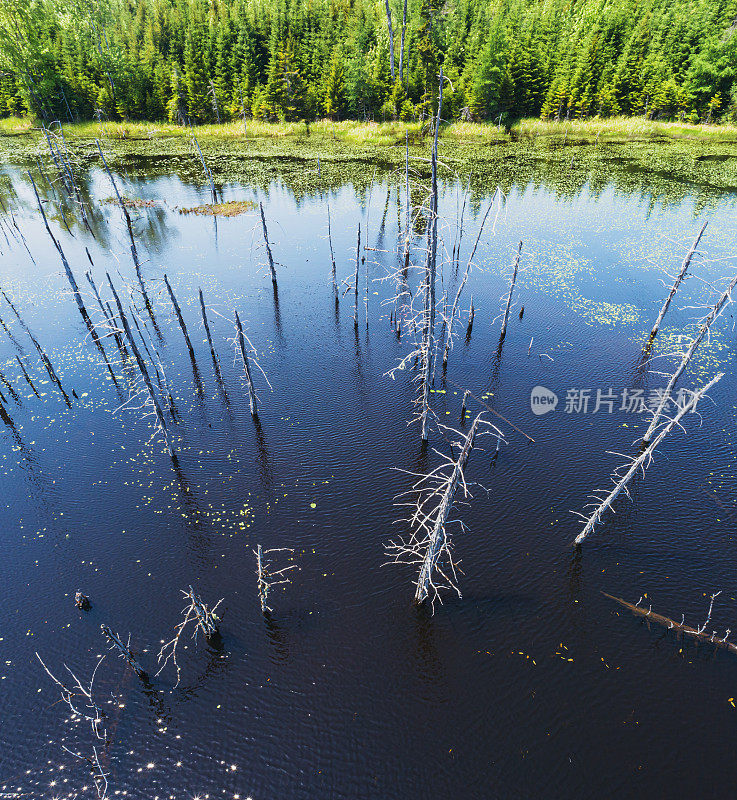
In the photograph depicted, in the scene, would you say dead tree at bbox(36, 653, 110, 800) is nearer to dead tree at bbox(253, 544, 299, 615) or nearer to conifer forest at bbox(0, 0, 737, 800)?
conifer forest at bbox(0, 0, 737, 800)

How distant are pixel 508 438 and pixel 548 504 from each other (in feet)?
19.2

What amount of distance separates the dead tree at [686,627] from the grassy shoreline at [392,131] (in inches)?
4438

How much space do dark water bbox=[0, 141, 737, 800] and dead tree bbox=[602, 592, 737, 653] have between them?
18.6 inches

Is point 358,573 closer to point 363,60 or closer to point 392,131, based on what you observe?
point 392,131

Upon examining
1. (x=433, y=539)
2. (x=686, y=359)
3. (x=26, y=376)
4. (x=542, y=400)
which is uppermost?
(x=686, y=359)

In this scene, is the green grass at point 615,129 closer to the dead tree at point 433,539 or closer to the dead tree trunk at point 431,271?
the dead tree trunk at point 431,271

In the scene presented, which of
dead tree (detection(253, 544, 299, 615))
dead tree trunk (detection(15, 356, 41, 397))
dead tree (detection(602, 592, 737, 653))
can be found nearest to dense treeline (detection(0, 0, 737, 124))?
dead tree trunk (detection(15, 356, 41, 397))

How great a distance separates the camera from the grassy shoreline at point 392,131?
10694cm

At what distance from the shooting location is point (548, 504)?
24656 mm

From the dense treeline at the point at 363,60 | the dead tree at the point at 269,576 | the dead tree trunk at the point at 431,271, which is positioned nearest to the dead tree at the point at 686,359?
the dead tree trunk at the point at 431,271

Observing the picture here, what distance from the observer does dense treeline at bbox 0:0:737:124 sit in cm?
10500

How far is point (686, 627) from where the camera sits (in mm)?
18969

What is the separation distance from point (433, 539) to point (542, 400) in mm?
19895

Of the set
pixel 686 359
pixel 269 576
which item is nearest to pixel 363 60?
pixel 686 359
